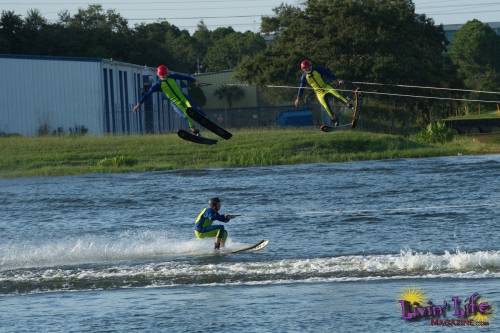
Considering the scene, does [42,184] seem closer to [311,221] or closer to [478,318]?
[311,221]

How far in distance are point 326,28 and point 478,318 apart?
1674 inches

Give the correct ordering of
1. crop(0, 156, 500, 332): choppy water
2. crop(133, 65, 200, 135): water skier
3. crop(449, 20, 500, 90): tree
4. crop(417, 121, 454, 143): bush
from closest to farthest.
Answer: crop(0, 156, 500, 332): choppy water < crop(133, 65, 200, 135): water skier < crop(417, 121, 454, 143): bush < crop(449, 20, 500, 90): tree

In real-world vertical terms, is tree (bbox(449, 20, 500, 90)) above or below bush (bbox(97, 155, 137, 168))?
above

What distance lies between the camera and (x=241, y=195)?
37.4 meters

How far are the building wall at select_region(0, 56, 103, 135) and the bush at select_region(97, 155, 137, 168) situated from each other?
806 cm

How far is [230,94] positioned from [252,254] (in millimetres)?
61637

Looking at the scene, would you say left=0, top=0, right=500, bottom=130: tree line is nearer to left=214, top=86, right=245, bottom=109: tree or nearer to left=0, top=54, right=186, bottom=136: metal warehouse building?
left=214, top=86, right=245, bottom=109: tree

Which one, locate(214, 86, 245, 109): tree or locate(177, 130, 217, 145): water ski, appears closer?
locate(177, 130, 217, 145): water ski

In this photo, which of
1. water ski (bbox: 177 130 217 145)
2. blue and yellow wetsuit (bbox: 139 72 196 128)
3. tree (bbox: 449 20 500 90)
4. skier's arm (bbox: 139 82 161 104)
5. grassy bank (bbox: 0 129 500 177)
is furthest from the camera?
tree (bbox: 449 20 500 90)

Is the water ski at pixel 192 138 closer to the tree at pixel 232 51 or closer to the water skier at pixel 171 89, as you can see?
the water skier at pixel 171 89

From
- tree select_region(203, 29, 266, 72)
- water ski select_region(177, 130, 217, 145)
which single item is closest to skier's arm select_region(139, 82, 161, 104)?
water ski select_region(177, 130, 217, 145)

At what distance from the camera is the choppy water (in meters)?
17.9

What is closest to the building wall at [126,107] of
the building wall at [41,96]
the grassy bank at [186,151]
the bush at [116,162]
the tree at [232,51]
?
the building wall at [41,96]

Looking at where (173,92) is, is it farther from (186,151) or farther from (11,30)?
(11,30)
